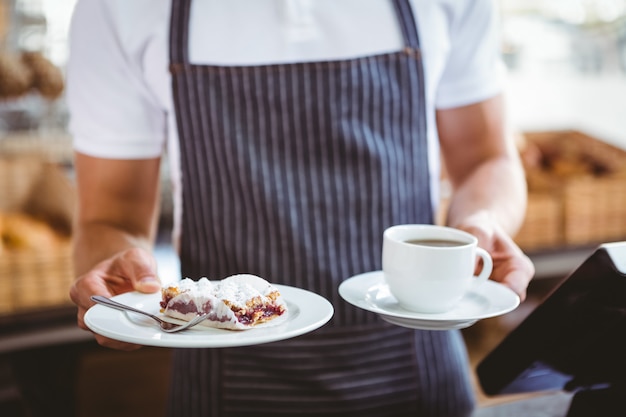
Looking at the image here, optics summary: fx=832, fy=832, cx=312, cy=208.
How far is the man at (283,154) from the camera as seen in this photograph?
1251 millimetres

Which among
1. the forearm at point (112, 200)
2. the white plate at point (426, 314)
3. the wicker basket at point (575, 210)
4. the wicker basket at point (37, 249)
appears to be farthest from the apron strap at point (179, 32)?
the wicker basket at point (575, 210)

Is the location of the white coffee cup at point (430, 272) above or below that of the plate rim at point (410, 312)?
above

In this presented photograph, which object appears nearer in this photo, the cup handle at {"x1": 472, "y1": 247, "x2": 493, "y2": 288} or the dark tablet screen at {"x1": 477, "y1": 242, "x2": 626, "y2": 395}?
the dark tablet screen at {"x1": 477, "y1": 242, "x2": 626, "y2": 395}

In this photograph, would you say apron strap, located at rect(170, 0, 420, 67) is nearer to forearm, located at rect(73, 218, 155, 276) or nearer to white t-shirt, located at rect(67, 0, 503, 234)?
white t-shirt, located at rect(67, 0, 503, 234)

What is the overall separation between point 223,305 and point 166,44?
496 mm

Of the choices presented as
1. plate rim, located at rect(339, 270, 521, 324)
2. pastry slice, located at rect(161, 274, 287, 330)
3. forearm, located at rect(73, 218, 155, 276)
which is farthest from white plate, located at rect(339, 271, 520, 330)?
forearm, located at rect(73, 218, 155, 276)

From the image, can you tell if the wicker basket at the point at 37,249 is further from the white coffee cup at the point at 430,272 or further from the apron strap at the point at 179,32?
the white coffee cup at the point at 430,272

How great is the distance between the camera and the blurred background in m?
2.07

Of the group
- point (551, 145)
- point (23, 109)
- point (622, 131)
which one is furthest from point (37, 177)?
point (622, 131)

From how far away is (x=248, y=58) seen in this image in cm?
125

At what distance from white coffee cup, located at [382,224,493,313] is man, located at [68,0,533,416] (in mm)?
237

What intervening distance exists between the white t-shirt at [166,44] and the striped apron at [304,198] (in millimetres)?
Result: 23

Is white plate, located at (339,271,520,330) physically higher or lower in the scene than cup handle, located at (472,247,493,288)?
lower

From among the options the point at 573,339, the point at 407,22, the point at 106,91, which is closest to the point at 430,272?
the point at 573,339
